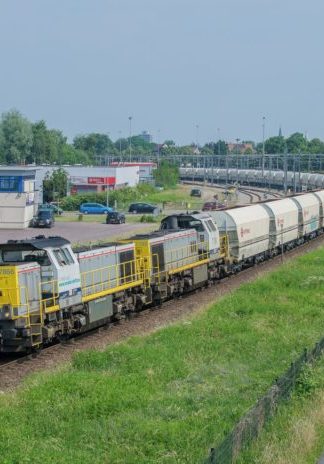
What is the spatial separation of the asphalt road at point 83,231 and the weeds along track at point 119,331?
907 inches

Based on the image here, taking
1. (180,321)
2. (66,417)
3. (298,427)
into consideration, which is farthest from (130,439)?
(180,321)

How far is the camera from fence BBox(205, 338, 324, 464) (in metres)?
11.8

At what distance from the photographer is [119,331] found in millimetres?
26641

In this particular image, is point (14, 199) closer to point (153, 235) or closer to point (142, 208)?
point (142, 208)

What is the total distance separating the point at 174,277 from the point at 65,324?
9441 millimetres

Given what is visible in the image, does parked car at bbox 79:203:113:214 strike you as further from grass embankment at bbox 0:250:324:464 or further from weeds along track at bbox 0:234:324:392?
grass embankment at bbox 0:250:324:464

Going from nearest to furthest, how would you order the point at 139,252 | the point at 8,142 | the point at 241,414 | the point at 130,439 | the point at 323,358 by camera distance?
1. the point at 130,439
2. the point at 241,414
3. the point at 323,358
4. the point at 139,252
5. the point at 8,142

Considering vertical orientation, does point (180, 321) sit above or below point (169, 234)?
below

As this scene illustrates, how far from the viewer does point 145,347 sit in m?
21.8

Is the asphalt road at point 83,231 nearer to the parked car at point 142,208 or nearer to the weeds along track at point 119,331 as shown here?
the parked car at point 142,208

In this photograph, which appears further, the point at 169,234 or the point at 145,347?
the point at 169,234

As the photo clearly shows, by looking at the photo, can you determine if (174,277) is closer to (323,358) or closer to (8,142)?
(323,358)

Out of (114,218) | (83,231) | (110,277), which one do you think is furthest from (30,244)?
(114,218)

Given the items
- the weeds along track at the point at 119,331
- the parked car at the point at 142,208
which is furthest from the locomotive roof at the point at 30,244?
the parked car at the point at 142,208
